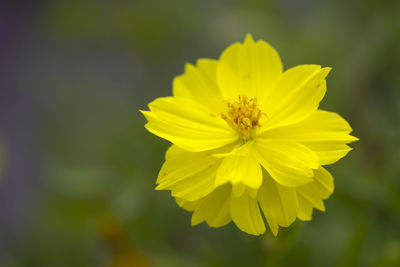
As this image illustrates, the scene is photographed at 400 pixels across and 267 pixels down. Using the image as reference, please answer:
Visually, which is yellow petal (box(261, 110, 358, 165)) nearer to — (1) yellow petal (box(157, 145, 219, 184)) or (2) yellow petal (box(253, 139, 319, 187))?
(2) yellow petal (box(253, 139, 319, 187))

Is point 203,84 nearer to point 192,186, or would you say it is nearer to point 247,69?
point 247,69

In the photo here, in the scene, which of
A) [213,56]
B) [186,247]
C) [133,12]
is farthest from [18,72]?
[186,247]

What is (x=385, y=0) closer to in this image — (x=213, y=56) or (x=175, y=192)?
(x=213, y=56)

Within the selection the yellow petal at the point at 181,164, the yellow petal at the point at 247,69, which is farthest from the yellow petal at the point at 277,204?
the yellow petal at the point at 247,69

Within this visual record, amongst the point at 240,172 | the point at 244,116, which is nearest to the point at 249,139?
the point at 244,116

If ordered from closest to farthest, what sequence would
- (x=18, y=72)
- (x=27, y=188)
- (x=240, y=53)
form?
(x=240, y=53) → (x=27, y=188) → (x=18, y=72)
